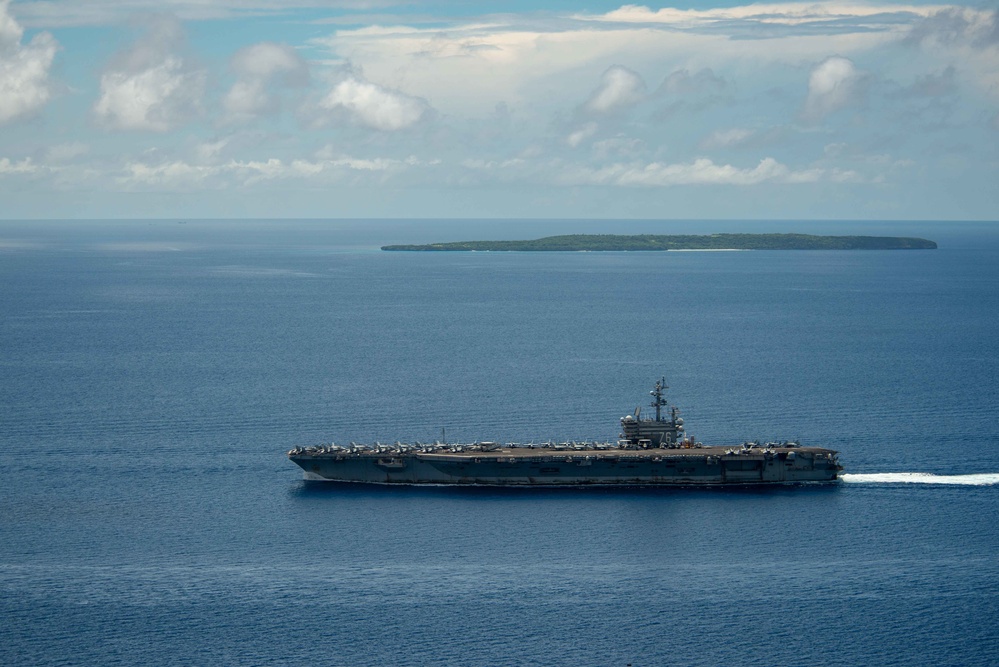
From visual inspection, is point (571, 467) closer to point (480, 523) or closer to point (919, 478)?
point (480, 523)

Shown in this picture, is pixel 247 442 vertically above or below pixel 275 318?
below

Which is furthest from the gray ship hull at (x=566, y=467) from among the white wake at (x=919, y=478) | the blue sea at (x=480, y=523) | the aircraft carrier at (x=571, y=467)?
the white wake at (x=919, y=478)

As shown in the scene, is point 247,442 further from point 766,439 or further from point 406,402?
point 766,439

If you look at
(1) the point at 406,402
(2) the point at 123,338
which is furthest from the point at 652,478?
(2) the point at 123,338

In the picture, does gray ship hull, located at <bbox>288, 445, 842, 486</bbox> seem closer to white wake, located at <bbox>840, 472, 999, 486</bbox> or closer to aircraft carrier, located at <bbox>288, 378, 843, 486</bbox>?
aircraft carrier, located at <bbox>288, 378, 843, 486</bbox>

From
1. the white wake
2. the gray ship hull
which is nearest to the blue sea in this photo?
the white wake

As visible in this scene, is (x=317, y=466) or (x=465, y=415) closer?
(x=317, y=466)

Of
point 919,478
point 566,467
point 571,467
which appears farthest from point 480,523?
point 919,478
